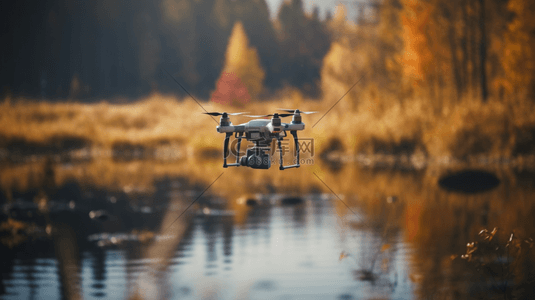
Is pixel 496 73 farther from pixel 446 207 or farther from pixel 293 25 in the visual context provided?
pixel 293 25

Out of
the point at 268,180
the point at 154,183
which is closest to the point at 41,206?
the point at 154,183

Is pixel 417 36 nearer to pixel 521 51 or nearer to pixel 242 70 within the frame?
pixel 521 51

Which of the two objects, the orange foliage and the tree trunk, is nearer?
the tree trunk

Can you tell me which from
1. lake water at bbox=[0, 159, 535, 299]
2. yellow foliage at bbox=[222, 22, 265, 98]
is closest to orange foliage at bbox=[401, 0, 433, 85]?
lake water at bbox=[0, 159, 535, 299]

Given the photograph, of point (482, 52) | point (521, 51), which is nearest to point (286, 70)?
point (482, 52)

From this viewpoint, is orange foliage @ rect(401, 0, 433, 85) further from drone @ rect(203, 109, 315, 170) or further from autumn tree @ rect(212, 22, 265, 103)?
drone @ rect(203, 109, 315, 170)

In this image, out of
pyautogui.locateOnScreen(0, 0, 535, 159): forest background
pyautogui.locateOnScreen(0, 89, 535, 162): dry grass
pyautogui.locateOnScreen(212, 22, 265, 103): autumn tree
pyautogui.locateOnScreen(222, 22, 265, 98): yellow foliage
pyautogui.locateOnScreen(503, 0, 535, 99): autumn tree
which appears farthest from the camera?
pyautogui.locateOnScreen(222, 22, 265, 98): yellow foliage

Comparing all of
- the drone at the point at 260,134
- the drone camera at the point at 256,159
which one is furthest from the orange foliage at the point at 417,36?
the drone camera at the point at 256,159
